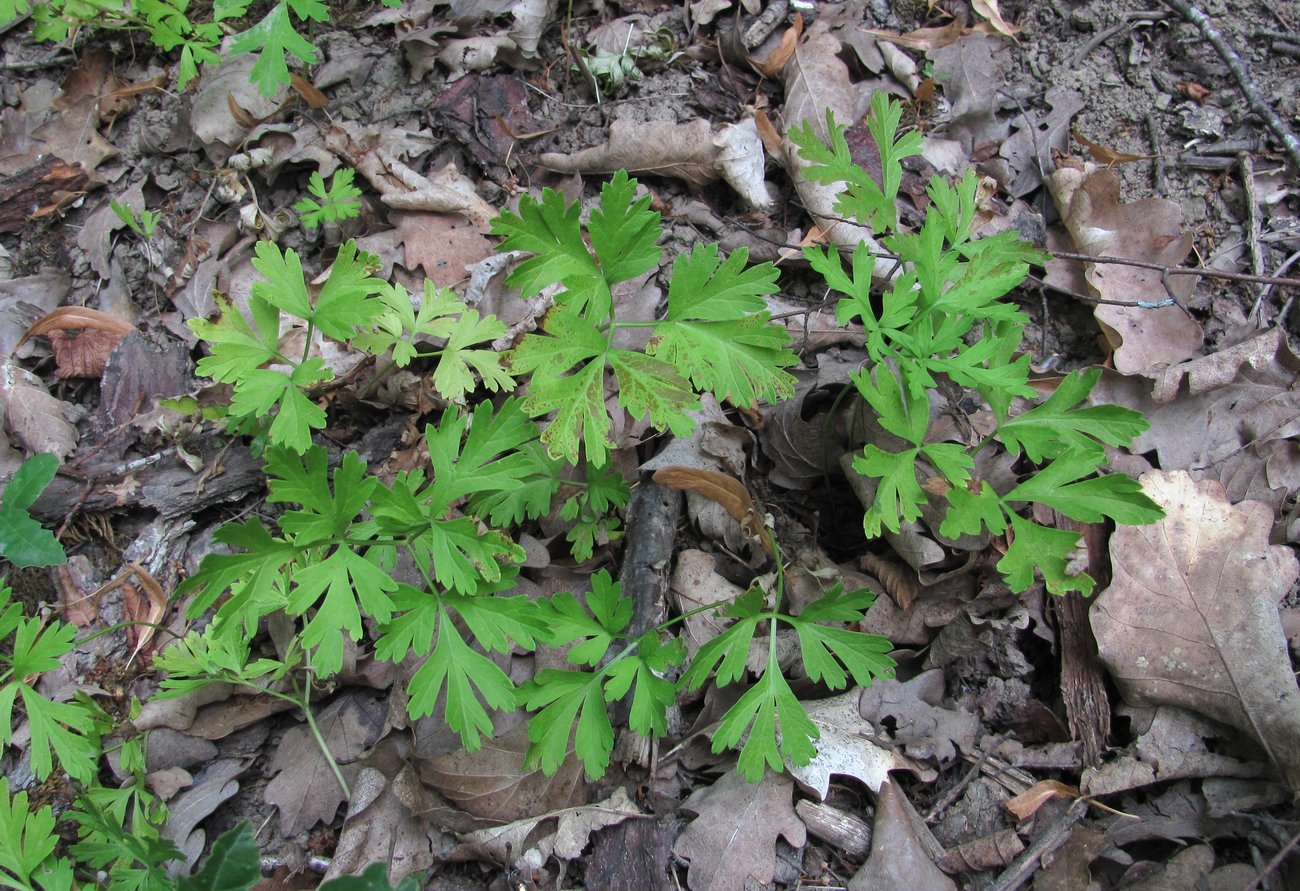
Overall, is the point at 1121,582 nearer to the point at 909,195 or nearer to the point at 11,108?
the point at 909,195

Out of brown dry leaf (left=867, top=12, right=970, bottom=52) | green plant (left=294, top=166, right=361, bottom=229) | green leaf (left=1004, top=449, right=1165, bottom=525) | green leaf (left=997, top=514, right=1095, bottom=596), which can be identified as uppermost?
brown dry leaf (left=867, top=12, right=970, bottom=52)

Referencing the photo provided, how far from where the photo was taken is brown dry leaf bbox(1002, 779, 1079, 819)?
2.18 m

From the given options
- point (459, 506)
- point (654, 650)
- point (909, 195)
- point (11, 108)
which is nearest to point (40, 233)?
point (11, 108)

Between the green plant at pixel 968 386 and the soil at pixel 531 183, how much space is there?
379 mm

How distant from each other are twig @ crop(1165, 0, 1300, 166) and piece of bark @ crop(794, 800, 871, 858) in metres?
3.00

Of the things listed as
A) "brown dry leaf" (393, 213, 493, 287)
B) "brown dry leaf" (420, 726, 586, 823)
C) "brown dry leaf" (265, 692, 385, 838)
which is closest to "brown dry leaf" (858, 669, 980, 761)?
"brown dry leaf" (420, 726, 586, 823)

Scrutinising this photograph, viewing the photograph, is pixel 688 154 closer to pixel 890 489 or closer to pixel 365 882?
pixel 890 489

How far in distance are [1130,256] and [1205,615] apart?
139cm

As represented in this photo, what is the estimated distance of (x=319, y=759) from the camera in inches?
97.3

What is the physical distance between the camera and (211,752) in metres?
2.55

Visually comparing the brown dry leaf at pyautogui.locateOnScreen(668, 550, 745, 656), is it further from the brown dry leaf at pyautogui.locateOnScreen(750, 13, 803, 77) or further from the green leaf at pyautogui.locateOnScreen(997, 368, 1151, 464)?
the brown dry leaf at pyautogui.locateOnScreen(750, 13, 803, 77)

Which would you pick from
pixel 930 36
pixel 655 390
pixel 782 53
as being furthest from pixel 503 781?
pixel 930 36

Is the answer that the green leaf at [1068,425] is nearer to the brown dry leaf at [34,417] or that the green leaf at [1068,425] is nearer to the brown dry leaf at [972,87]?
the brown dry leaf at [972,87]

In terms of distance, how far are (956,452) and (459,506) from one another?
161 centimetres
